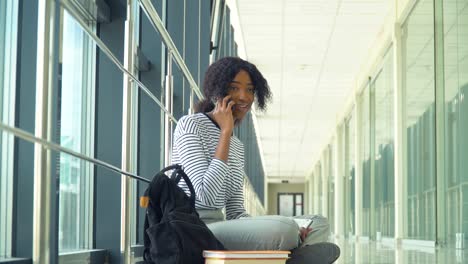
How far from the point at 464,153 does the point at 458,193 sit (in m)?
0.34

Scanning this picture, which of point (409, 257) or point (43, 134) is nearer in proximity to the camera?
point (43, 134)

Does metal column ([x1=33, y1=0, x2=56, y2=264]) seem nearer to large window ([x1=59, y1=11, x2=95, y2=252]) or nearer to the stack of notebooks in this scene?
the stack of notebooks

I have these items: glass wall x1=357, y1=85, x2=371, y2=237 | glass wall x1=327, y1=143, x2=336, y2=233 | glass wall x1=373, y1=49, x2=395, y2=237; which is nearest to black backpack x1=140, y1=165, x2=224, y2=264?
glass wall x1=373, y1=49, x2=395, y2=237

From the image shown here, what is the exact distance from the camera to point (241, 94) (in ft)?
5.95

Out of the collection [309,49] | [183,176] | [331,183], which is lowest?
[183,176]

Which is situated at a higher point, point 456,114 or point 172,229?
point 456,114

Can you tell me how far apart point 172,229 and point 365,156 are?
10.6 m

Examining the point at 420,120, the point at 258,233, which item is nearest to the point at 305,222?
the point at 258,233

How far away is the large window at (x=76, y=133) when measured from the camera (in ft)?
7.59

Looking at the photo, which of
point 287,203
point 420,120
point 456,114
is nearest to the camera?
point 456,114

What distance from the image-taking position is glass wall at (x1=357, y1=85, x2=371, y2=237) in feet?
37.2

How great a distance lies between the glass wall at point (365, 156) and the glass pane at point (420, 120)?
3.26 metres

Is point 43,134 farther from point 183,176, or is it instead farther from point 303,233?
point 303,233

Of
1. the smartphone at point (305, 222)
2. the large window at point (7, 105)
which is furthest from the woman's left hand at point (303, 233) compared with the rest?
the large window at point (7, 105)
